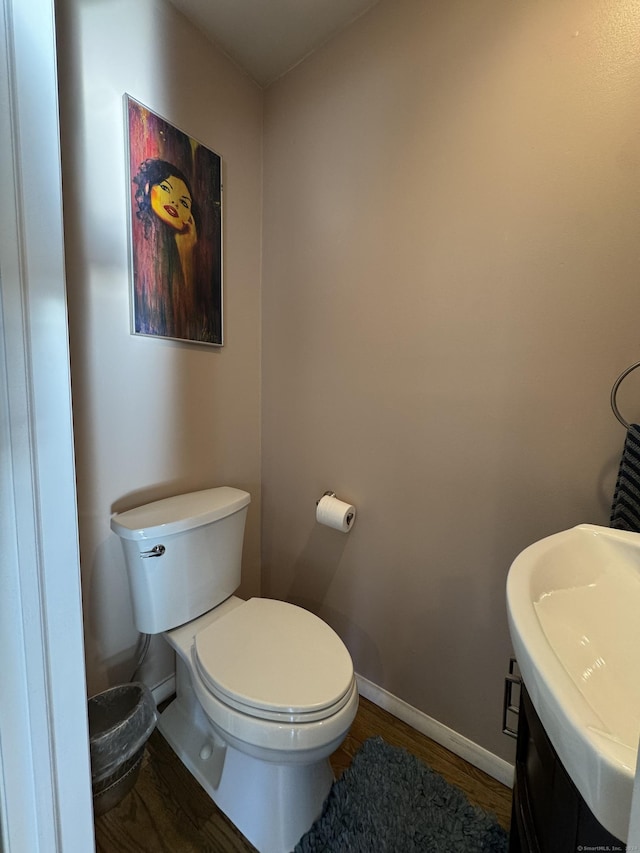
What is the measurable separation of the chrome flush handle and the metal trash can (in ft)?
1.55

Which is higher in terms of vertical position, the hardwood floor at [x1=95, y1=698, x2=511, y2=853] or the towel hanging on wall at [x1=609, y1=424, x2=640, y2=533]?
the towel hanging on wall at [x1=609, y1=424, x2=640, y2=533]

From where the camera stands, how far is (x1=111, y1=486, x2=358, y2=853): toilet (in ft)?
2.82

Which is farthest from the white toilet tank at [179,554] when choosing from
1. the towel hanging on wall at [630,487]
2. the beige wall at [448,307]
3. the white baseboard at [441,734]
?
the towel hanging on wall at [630,487]

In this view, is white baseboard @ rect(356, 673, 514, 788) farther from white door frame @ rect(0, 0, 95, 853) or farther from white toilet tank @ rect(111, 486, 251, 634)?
white door frame @ rect(0, 0, 95, 853)

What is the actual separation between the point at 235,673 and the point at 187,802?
505 mm

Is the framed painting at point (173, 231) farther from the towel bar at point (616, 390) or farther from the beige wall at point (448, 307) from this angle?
the towel bar at point (616, 390)

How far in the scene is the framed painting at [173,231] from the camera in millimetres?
1149

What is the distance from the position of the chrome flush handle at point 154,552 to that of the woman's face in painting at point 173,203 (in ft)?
3.50

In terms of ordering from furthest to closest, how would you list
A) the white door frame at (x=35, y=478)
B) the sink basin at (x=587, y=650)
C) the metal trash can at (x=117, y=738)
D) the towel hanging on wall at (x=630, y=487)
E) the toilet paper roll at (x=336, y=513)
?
1. the toilet paper roll at (x=336, y=513)
2. the metal trash can at (x=117, y=738)
3. the towel hanging on wall at (x=630, y=487)
4. the white door frame at (x=35, y=478)
5. the sink basin at (x=587, y=650)

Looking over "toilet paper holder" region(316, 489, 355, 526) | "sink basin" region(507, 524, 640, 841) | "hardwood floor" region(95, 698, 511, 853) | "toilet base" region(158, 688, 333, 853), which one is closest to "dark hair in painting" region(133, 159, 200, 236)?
"toilet paper holder" region(316, 489, 355, 526)

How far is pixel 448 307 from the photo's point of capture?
1.12m

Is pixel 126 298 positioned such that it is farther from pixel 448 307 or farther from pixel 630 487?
pixel 630 487

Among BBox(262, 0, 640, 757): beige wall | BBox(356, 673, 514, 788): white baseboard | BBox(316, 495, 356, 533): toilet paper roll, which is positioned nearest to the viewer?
BBox(262, 0, 640, 757): beige wall

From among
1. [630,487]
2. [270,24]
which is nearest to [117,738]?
[630,487]
